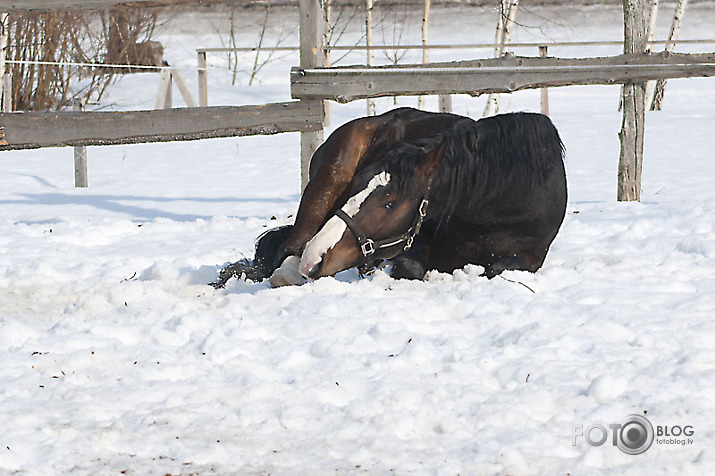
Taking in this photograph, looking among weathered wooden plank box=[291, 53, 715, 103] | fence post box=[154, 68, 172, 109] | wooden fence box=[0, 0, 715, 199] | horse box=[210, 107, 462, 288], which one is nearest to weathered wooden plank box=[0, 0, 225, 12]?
wooden fence box=[0, 0, 715, 199]

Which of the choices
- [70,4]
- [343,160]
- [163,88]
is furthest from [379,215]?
[163,88]

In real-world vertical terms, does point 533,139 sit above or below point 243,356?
above

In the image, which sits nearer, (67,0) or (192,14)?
(67,0)

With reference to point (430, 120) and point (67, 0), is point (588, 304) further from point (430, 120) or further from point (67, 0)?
point (67, 0)

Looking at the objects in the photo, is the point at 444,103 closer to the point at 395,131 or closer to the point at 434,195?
the point at 395,131

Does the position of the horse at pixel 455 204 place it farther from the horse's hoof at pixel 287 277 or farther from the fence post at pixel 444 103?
the fence post at pixel 444 103

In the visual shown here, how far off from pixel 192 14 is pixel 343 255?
96.2ft

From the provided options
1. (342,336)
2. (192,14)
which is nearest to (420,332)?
(342,336)

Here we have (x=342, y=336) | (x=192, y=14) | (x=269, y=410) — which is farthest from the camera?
(x=192, y=14)

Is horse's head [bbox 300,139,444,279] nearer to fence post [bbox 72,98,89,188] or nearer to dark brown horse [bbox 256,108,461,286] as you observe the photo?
dark brown horse [bbox 256,108,461,286]

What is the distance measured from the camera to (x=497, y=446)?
222cm

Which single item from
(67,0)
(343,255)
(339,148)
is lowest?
(343,255)

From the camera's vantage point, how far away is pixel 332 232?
3418 millimetres

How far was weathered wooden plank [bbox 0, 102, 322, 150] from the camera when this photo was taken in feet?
19.0
